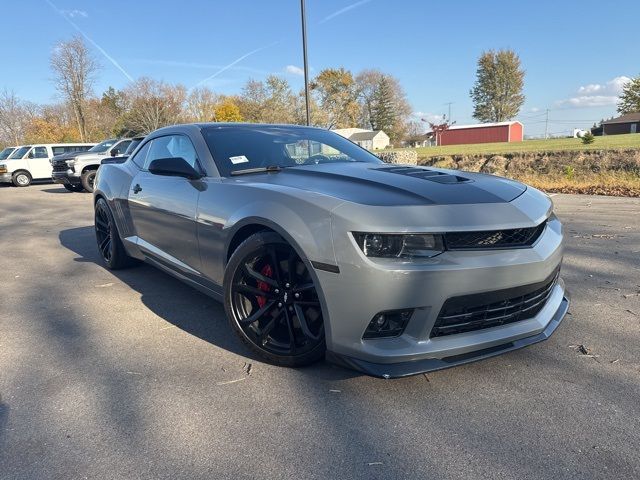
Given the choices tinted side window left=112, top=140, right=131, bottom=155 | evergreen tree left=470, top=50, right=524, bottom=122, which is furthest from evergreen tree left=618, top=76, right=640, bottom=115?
tinted side window left=112, top=140, right=131, bottom=155

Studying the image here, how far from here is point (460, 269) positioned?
2168 mm

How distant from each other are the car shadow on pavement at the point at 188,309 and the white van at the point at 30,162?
55.3 feet

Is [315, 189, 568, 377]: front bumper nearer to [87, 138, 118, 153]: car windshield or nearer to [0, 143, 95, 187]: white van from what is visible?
[87, 138, 118, 153]: car windshield

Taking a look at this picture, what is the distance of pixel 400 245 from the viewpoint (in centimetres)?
222

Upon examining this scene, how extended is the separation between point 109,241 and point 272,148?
257 cm

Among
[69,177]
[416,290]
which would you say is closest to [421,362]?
[416,290]

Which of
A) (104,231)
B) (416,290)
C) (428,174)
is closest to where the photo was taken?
(416,290)

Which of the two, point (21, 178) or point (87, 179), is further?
point (21, 178)

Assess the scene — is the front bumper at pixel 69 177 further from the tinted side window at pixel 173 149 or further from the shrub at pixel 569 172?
the shrub at pixel 569 172

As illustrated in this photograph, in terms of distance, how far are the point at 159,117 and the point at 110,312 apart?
156 feet

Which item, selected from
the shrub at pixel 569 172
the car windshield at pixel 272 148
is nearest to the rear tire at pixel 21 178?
the car windshield at pixel 272 148

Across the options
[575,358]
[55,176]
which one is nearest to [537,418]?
[575,358]

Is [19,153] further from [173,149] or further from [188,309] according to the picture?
[188,309]

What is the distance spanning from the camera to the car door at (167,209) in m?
3.37
